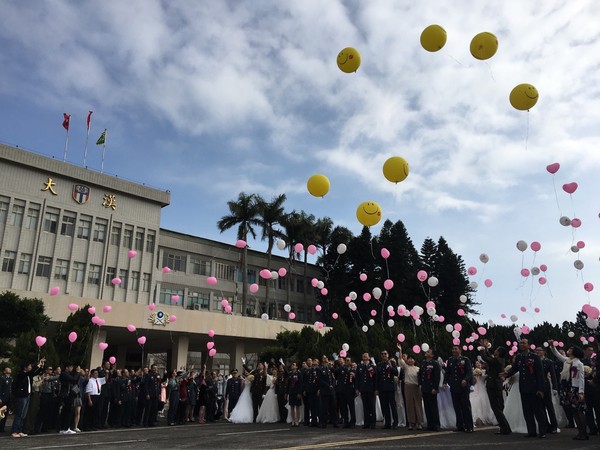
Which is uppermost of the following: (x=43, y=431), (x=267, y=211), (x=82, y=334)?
(x=267, y=211)

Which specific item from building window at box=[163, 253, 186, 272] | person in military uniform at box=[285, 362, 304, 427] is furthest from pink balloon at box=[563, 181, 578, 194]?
building window at box=[163, 253, 186, 272]

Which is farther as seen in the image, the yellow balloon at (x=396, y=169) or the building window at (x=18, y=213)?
the building window at (x=18, y=213)

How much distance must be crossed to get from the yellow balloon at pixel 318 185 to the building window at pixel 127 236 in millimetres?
33426

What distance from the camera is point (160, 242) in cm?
4906

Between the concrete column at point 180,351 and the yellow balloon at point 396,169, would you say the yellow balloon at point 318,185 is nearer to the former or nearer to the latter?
the yellow balloon at point 396,169

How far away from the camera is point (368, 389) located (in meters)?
13.1

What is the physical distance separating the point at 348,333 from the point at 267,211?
18.6 meters

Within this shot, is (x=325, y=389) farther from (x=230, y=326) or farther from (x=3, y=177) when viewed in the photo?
(x=3, y=177)

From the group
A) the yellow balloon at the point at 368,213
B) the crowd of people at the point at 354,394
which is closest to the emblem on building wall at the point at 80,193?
the crowd of people at the point at 354,394

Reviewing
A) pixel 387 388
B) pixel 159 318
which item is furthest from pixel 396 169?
pixel 159 318

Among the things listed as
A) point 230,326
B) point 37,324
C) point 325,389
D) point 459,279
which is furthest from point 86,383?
point 459,279

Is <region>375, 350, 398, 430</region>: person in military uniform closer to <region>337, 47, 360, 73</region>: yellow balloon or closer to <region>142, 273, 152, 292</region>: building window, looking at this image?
<region>337, 47, 360, 73</region>: yellow balloon

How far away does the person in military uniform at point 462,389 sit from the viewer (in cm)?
1110

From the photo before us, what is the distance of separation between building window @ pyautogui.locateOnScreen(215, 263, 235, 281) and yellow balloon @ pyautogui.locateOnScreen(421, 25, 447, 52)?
4458cm
